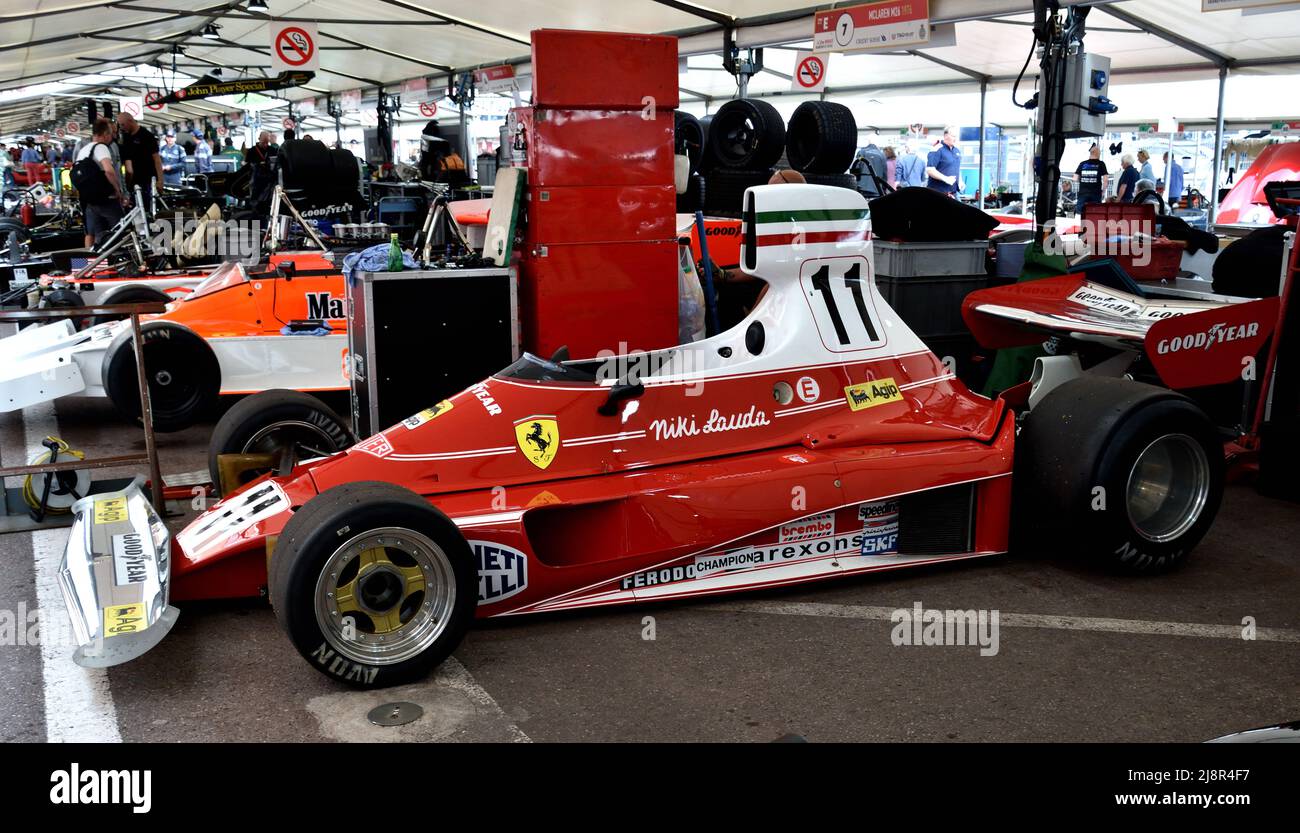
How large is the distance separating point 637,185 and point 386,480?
272 centimetres

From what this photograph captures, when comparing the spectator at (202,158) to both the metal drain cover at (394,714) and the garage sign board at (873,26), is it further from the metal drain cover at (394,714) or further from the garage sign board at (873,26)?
the metal drain cover at (394,714)

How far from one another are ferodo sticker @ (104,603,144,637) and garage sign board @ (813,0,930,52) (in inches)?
389

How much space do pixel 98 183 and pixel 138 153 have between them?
5.10ft

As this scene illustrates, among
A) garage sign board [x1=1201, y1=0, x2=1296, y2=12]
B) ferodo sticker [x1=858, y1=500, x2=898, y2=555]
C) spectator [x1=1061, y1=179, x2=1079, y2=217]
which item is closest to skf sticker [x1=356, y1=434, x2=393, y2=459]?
ferodo sticker [x1=858, y1=500, x2=898, y2=555]

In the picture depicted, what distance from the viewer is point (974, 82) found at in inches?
632

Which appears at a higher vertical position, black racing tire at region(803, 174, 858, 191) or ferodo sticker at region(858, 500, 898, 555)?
black racing tire at region(803, 174, 858, 191)

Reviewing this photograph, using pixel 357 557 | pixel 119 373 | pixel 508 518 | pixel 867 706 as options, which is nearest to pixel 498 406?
pixel 508 518

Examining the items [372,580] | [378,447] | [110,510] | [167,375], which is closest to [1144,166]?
[167,375]

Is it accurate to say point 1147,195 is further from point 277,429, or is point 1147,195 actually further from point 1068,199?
point 277,429

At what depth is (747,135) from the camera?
392 inches

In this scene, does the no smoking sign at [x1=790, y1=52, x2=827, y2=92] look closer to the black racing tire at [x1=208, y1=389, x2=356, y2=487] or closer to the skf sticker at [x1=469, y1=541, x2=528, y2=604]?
the black racing tire at [x1=208, y1=389, x2=356, y2=487]

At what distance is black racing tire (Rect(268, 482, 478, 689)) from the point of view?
130 inches

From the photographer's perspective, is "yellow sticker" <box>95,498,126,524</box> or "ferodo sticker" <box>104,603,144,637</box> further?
"yellow sticker" <box>95,498,126,524</box>

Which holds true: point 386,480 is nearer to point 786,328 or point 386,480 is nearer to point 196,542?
point 196,542
